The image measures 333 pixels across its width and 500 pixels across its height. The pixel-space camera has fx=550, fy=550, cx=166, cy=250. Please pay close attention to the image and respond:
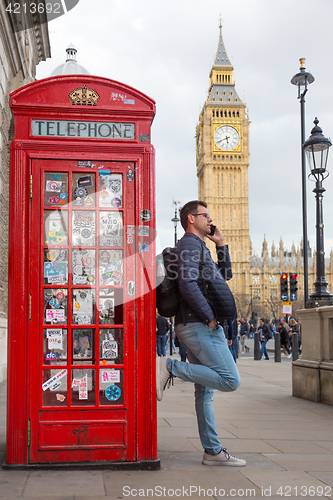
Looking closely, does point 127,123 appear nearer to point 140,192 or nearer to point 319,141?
point 140,192

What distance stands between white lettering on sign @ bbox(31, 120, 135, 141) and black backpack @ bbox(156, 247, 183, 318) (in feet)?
3.31

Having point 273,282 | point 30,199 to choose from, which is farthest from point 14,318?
point 273,282

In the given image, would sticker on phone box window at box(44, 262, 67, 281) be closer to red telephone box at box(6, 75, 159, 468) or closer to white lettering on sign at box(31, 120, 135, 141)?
red telephone box at box(6, 75, 159, 468)

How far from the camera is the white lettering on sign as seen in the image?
4.22m

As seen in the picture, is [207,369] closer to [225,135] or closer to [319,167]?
[319,167]

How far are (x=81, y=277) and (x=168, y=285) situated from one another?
2.19 feet

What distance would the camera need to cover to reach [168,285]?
425 centimetres

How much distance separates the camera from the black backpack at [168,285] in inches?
167

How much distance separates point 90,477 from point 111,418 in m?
0.45

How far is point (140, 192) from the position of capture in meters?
4.23

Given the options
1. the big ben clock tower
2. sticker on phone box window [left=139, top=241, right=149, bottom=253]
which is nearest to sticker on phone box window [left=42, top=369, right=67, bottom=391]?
sticker on phone box window [left=139, top=241, right=149, bottom=253]

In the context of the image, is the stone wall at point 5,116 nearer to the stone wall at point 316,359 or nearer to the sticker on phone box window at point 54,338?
the stone wall at point 316,359

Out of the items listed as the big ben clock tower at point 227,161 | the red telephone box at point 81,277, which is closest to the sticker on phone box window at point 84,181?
the red telephone box at point 81,277

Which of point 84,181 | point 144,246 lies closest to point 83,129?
point 84,181
